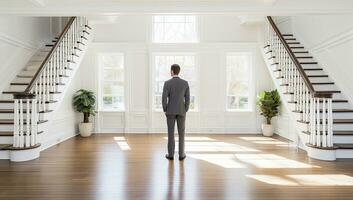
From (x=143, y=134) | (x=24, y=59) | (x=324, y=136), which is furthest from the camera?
(x=143, y=134)

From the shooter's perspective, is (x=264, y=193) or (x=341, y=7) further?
(x=341, y=7)

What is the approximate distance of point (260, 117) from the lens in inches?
313

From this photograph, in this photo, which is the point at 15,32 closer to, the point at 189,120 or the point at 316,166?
the point at 189,120

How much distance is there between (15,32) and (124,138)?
3.48 metres

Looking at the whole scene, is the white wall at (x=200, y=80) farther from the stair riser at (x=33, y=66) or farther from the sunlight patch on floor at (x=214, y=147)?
the sunlight patch on floor at (x=214, y=147)

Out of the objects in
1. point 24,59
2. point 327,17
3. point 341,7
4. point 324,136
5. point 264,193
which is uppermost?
point 327,17

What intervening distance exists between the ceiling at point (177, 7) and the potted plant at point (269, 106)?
315 cm

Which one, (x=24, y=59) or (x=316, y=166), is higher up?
(x=24, y=59)

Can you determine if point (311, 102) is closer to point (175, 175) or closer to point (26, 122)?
point (175, 175)

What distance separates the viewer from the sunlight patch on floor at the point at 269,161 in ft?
13.8

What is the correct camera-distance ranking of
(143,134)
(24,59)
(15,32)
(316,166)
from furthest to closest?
(143,134)
(24,59)
(15,32)
(316,166)

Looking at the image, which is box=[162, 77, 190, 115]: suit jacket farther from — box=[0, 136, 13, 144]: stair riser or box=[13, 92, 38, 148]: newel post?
box=[0, 136, 13, 144]: stair riser

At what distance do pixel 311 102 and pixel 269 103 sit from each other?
250 cm

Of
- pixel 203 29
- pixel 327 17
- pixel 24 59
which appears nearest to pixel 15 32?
pixel 24 59
